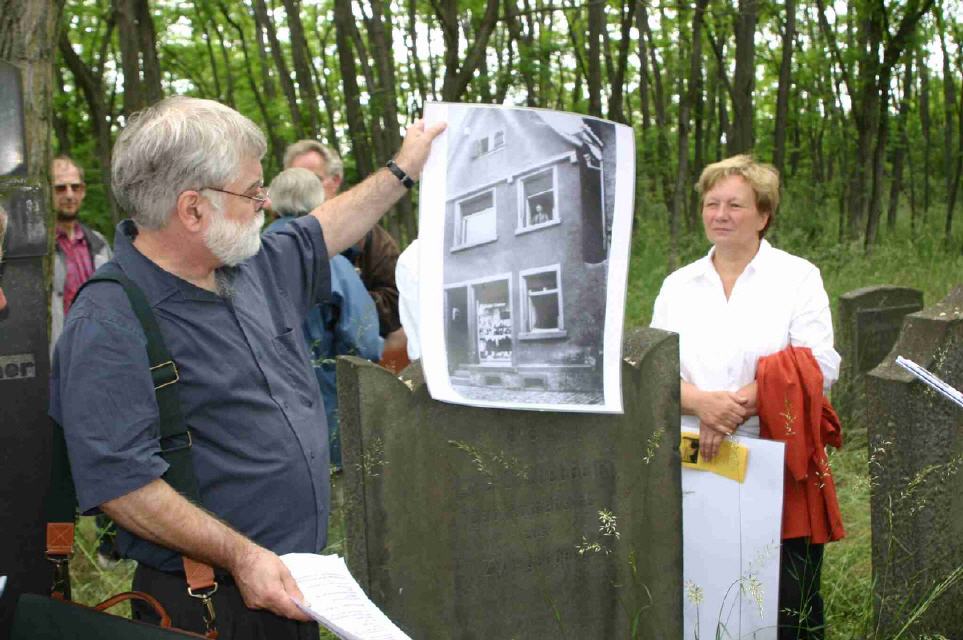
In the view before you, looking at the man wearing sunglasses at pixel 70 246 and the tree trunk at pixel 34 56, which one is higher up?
the tree trunk at pixel 34 56

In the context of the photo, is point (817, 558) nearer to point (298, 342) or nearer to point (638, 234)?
point (298, 342)

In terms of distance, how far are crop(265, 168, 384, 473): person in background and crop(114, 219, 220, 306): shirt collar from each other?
2.34 m

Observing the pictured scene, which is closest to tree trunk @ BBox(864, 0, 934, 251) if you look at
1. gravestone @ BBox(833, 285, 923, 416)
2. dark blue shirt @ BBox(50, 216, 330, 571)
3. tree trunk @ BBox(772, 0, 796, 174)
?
tree trunk @ BBox(772, 0, 796, 174)

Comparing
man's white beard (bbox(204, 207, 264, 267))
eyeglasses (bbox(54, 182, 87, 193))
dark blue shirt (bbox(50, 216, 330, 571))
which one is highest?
eyeglasses (bbox(54, 182, 87, 193))

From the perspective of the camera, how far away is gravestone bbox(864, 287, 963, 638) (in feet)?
12.4

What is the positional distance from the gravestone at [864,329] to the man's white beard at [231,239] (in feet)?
18.8

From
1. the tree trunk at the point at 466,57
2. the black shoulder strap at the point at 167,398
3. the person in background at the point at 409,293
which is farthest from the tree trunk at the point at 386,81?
the black shoulder strap at the point at 167,398

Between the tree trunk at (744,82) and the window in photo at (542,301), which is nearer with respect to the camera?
the window in photo at (542,301)

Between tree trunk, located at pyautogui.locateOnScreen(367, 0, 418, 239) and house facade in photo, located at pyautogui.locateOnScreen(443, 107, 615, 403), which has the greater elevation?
tree trunk, located at pyautogui.locateOnScreen(367, 0, 418, 239)

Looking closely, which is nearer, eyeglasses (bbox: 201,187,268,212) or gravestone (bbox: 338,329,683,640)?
eyeglasses (bbox: 201,187,268,212)

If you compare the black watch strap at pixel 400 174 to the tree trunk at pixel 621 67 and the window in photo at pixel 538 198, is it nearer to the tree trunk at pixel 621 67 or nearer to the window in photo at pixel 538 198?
the window in photo at pixel 538 198

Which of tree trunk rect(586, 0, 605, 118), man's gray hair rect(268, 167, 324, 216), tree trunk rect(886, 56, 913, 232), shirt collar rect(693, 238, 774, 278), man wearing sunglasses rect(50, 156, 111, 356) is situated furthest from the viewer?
tree trunk rect(886, 56, 913, 232)

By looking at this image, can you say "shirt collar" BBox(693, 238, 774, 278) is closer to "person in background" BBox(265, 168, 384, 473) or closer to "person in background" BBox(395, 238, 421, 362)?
"person in background" BBox(395, 238, 421, 362)

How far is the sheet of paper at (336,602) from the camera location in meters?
2.01
